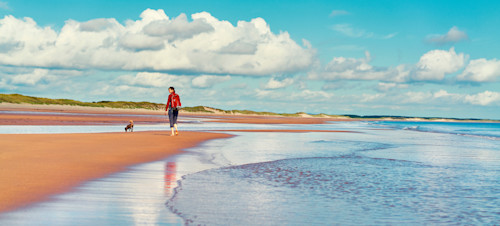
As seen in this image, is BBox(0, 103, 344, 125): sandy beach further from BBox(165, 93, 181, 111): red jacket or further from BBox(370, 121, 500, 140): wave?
BBox(370, 121, 500, 140): wave

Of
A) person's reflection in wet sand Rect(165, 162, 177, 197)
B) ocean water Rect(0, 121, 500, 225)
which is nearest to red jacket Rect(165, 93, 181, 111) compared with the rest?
ocean water Rect(0, 121, 500, 225)

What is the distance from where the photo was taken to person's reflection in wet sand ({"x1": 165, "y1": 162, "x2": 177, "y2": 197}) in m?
8.37

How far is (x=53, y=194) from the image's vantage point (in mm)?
7578

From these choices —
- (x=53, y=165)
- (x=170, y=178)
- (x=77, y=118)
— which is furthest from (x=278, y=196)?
(x=77, y=118)

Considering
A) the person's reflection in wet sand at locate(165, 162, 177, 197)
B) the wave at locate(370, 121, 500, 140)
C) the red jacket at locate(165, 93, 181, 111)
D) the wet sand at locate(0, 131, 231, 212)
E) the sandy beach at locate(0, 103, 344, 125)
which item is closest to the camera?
the wet sand at locate(0, 131, 231, 212)

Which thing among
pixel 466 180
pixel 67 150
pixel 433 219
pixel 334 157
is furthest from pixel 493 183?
pixel 67 150

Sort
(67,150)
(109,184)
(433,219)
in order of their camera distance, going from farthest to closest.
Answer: (67,150)
(109,184)
(433,219)

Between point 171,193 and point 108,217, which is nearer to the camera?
point 108,217

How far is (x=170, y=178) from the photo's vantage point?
32.6 ft

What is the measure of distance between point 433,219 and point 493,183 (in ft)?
14.9

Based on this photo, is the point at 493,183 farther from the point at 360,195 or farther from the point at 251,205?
the point at 251,205

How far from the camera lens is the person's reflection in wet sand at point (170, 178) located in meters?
8.37

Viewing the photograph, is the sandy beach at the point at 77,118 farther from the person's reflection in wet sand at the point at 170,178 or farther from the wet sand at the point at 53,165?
the person's reflection in wet sand at the point at 170,178

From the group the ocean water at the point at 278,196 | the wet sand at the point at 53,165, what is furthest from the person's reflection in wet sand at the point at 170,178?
the wet sand at the point at 53,165
